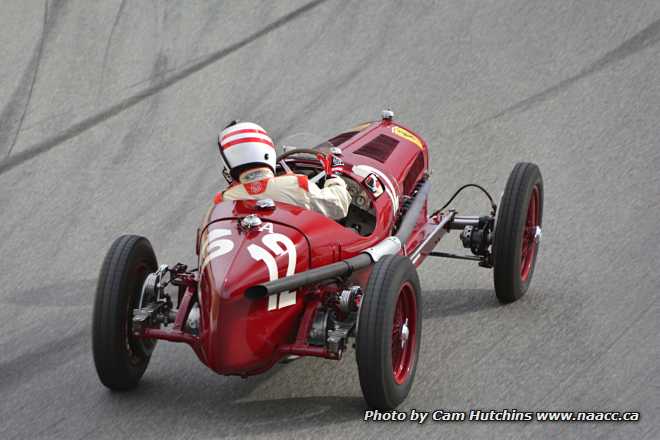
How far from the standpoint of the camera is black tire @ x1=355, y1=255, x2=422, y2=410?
6258mm

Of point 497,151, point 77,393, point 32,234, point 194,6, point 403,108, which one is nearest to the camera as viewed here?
point 77,393

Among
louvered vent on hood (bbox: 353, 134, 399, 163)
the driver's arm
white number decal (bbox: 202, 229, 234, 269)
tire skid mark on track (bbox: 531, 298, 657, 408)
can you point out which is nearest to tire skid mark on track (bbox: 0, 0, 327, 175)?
louvered vent on hood (bbox: 353, 134, 399, 163)

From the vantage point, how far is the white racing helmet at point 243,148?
6.96 meters

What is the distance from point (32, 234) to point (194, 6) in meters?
5.24

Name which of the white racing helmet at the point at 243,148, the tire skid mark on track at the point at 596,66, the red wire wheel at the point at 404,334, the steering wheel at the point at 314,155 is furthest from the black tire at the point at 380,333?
the tire skid mark on track at the point at 596,66

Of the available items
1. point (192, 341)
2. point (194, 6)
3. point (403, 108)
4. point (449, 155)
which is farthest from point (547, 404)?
point (194, 6)

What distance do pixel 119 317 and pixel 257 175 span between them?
4.05 feet

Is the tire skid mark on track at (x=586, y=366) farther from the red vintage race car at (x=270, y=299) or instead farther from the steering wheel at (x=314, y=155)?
the steering wheel at (x=314, y=155)

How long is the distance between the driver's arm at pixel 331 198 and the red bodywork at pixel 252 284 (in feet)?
0.60

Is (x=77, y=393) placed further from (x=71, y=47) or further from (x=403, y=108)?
(x=71, y=47)

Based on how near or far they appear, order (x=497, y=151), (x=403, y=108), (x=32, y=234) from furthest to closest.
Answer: (x=403, y=108), (x=497, y=151), (x=32, y=234)

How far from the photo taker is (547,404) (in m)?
6.70

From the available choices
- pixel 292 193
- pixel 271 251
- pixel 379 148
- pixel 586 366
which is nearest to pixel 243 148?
pixel 292 193

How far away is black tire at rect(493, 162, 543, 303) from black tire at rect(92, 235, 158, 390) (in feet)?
8.56
